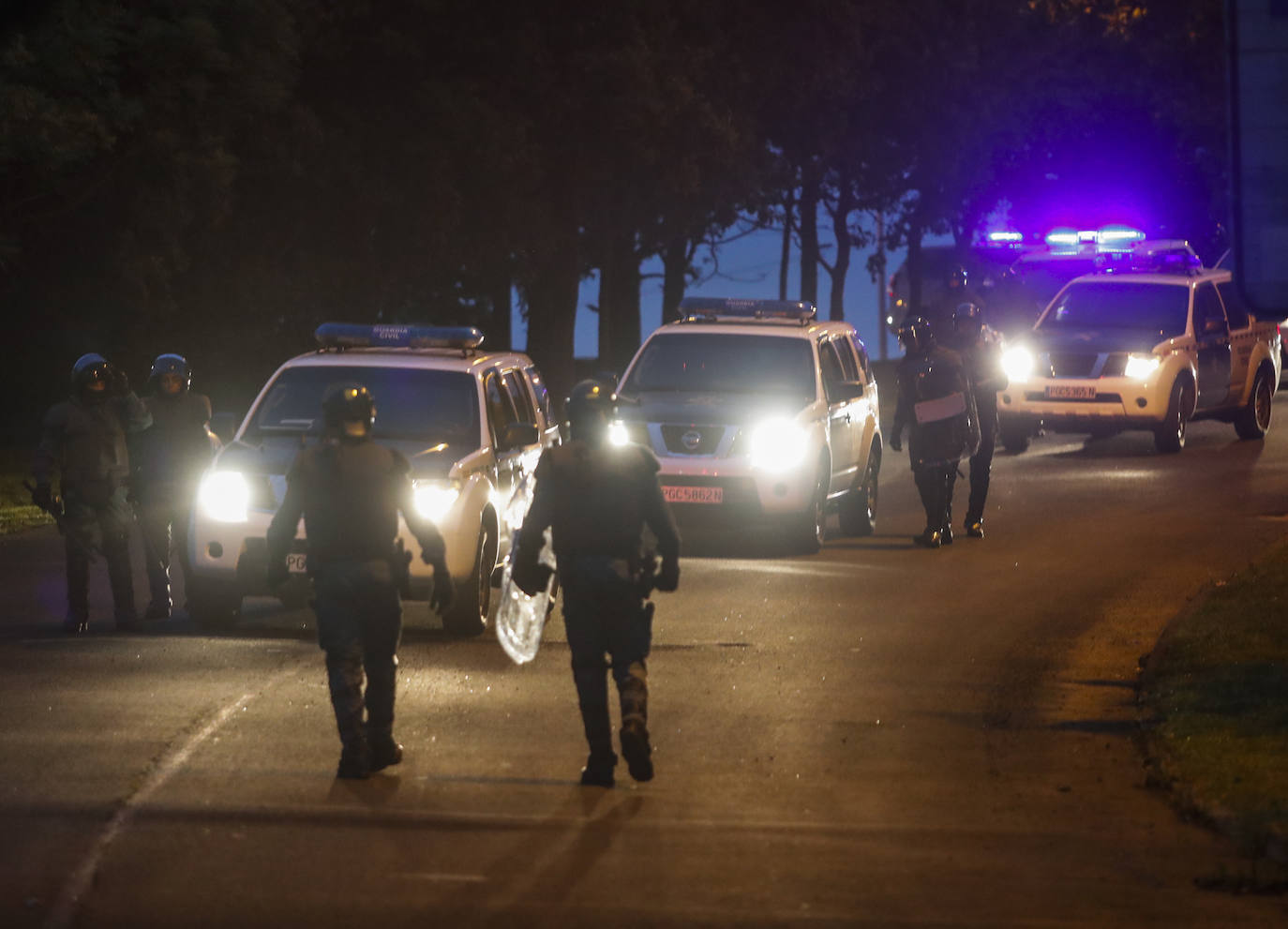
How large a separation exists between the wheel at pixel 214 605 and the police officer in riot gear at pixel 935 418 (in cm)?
653

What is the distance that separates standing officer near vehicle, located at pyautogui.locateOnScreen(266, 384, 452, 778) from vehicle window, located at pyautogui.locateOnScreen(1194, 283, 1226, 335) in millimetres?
19787

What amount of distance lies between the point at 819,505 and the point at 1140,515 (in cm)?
407

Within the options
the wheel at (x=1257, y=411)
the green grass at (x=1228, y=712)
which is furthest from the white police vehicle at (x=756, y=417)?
the wheel at (x=1257, y=411)

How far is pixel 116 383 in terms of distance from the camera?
1464 centimetres

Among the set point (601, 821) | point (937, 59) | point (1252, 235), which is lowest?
point (601, 821)

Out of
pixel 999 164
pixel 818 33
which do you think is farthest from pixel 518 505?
pixel 999 164

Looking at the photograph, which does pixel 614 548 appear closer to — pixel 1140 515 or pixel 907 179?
pixel 1140 515

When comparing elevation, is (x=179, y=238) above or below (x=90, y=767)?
above

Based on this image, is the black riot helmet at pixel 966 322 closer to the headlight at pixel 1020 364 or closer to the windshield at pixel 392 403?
the windshield at pixel 392 403

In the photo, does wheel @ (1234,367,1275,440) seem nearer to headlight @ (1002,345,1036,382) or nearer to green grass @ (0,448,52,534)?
headlight @ (1002,345,1036,382)

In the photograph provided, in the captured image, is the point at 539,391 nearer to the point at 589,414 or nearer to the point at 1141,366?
the point at 589,414

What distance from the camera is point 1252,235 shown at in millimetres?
6984

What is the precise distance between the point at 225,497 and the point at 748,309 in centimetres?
756

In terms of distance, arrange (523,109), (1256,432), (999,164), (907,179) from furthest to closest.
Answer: (907,179), (999,164), (523,109), (1256,432)
